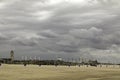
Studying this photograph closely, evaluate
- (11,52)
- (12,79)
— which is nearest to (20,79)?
(12,79)

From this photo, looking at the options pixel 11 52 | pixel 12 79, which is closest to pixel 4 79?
pixel 12 79

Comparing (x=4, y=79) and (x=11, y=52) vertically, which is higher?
(x=11, y=52)

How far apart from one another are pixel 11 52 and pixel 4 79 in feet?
462

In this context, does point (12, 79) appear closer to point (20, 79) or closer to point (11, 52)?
point (20, 79)

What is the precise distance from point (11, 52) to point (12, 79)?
14074 centimetres

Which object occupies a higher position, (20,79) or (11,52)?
(11,52)

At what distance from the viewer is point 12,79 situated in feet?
156

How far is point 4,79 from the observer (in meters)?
47.3

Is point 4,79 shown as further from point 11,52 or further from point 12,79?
point 11,52

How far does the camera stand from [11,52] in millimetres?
186250

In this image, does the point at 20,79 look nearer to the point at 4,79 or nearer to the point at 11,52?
the point at 4,79

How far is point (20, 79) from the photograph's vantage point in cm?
4856

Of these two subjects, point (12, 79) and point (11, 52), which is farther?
point (11, 52)

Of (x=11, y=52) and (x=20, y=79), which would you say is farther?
(x=11, y=52)
